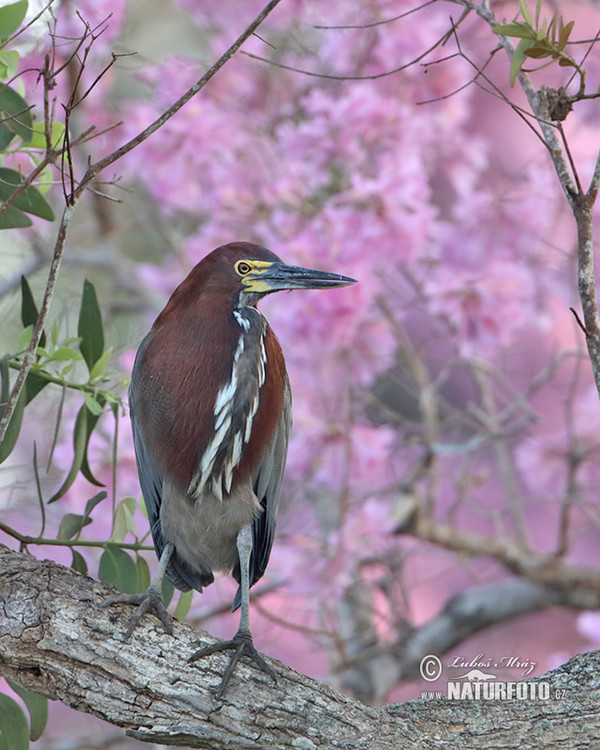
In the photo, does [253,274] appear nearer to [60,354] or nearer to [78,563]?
[60,354]

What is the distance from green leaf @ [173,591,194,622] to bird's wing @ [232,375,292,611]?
78mm

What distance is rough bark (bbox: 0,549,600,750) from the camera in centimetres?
118

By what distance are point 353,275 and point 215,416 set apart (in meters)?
1.02

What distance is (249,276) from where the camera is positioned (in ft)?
5.04

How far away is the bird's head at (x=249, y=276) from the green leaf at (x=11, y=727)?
27.4 inches

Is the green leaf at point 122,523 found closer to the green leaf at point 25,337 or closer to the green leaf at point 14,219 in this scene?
the green leaf at point 25,337

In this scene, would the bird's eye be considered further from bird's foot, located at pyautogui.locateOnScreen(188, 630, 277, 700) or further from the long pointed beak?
bird's foot, located at pyautogui.locateOnScreen(188, 630, 277, 700)

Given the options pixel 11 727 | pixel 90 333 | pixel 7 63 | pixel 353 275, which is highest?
pixel 353 275

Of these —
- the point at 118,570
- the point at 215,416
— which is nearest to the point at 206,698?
the point at 118,570

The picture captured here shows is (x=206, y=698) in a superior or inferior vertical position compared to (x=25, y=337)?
inferior

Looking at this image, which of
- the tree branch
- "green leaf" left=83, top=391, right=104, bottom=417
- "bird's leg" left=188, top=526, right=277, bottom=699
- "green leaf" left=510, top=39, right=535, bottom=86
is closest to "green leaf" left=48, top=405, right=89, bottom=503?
"green leaf" left=83, top=391, right=104, bottom=417

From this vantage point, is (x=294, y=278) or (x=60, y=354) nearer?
(x=60, y=354)

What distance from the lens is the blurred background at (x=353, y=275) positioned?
2.37 meters

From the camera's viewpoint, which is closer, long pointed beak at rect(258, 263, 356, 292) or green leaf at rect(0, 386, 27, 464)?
green leaf at rect(0, 386, 27, 464)
